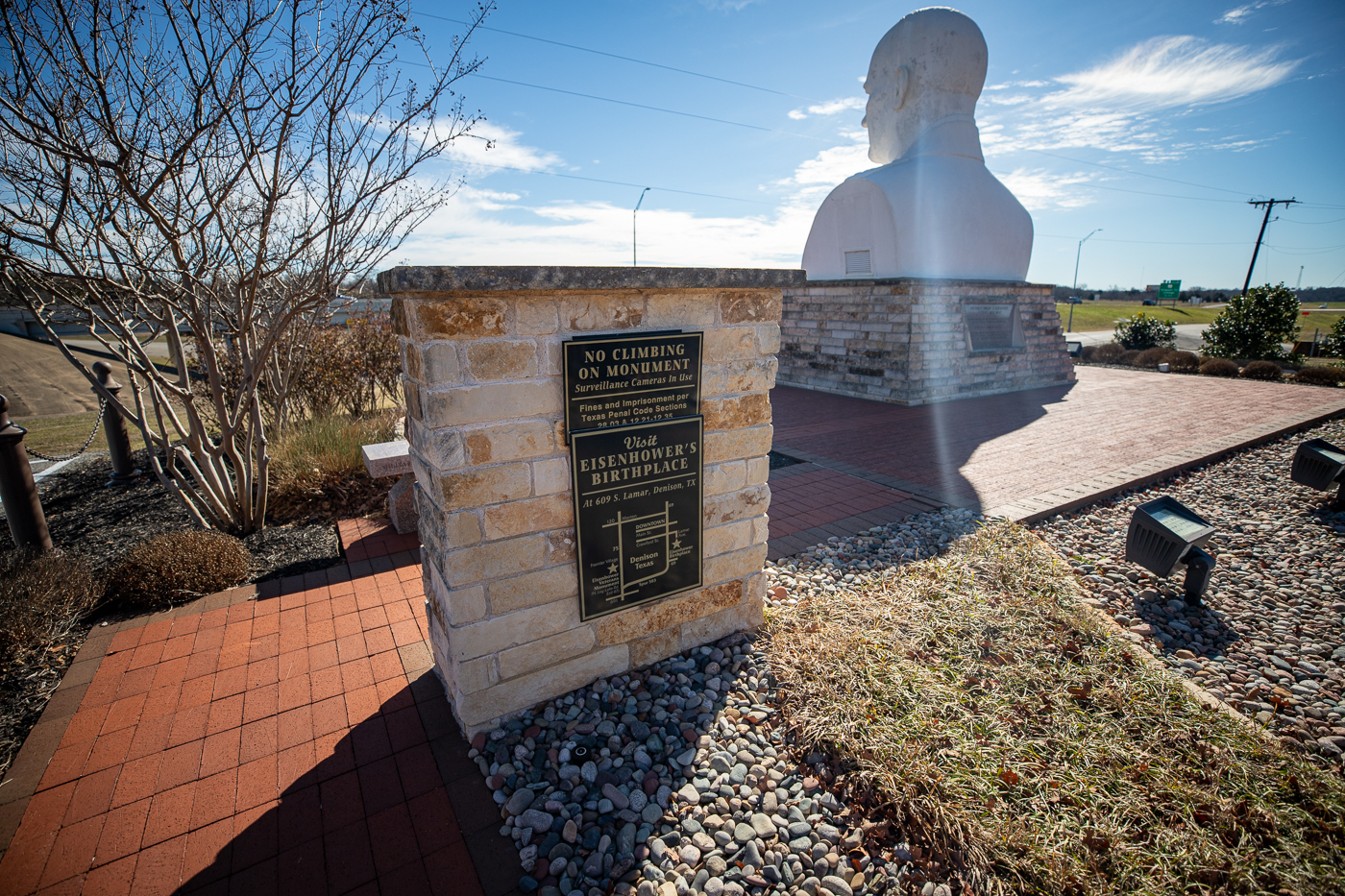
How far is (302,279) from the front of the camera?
203 inches

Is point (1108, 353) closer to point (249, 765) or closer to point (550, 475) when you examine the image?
point (550, 475)

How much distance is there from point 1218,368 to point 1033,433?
1085cm

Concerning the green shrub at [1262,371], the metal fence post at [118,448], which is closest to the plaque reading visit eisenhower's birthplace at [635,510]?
the metal fence post at [118,448]

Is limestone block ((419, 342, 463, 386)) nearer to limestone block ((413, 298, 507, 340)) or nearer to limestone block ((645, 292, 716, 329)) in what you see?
limestone block ((413, 298, 507, 340))

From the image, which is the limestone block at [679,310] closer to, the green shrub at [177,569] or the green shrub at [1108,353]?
the green shrub at [177,569]

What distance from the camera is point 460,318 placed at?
2.35 metres

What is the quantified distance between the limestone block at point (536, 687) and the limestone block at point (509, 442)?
1.13 meters

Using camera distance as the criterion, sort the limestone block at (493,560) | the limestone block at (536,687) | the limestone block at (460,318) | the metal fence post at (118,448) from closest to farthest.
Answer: the limestone block at (460,318), the limestone block at (493,560), the limestone block at (536,687), the metal fence post at (118,448)

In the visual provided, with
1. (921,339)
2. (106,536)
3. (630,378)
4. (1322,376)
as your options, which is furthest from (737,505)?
(1322,376)

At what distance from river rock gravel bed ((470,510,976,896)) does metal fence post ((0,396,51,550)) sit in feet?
13.8

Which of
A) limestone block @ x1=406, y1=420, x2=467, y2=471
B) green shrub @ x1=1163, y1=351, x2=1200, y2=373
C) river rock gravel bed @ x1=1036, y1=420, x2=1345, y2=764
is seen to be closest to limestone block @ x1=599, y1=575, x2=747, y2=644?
limestone block @ x1=406, y1=420, x2=467, y2=471

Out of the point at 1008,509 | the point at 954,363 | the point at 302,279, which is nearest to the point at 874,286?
the point at 954,363

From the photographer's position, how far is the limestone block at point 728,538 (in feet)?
10.8

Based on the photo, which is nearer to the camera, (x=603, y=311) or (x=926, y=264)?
(x=603, y=311)
